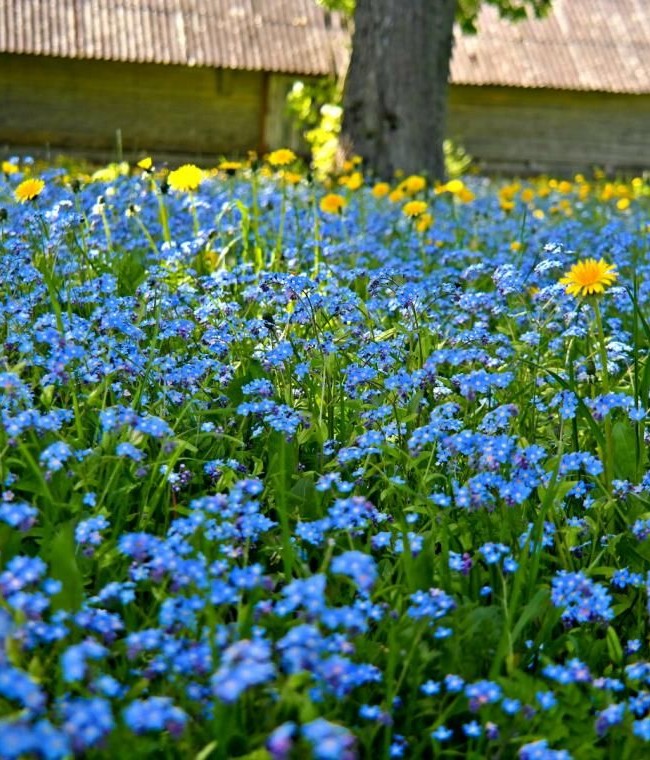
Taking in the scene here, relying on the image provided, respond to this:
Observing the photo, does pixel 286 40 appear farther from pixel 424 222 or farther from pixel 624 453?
pixel 624 453

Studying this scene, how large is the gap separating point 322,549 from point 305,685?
0.59 m

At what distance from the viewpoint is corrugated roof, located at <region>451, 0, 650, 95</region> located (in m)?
16.0

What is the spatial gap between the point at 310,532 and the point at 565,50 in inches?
641

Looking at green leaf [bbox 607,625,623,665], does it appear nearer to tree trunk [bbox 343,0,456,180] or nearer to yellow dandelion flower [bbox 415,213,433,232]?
yellow dandelion flower [bbox 415,213,433,232]

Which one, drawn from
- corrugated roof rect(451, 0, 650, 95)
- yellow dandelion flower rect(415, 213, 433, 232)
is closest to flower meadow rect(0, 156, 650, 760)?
yellow dandelion flower rect(415, 213, 433, 232)

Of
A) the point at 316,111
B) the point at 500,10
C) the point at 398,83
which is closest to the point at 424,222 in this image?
the point at 398,83

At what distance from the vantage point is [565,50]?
16.9 meters

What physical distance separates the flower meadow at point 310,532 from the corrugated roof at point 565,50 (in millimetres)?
13010

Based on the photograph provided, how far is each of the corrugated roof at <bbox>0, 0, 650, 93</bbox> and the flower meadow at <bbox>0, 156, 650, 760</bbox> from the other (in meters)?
11.5

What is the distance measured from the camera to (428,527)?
2.51 m

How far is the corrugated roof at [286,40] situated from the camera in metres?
14.4

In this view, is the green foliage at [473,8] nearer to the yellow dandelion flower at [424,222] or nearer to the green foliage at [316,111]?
the green foliage at [316,111]

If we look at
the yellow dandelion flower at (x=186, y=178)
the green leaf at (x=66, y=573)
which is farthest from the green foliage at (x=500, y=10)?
the green leaf at (x=66, y=573)

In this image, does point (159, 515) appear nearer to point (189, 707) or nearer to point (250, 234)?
point (189, 707)
